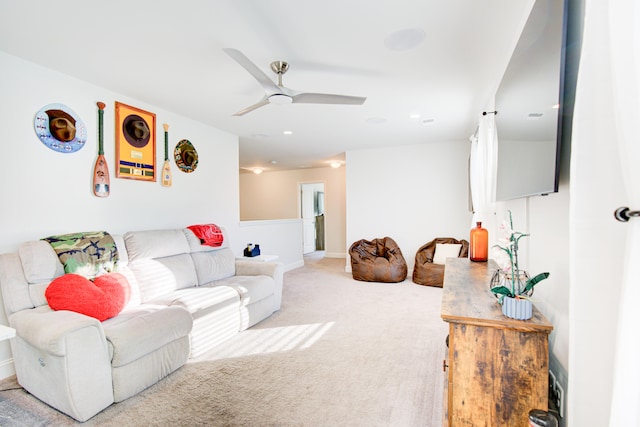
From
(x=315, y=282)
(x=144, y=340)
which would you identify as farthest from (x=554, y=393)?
(x=315, y=282)

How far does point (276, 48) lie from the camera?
7.60 feet

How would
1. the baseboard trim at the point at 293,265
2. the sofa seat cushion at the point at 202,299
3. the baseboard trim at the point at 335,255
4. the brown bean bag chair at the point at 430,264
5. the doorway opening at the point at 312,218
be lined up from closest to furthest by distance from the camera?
the sofa seat cushion at the point at 202,299
the brown bean bag chair at the point at 430,264
the baseboard trim at the point at 293,265
the baseboard trim at the point at 335,255
the doorway opening at the point at 312,218

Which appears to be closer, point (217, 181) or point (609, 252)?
point (609, 252)

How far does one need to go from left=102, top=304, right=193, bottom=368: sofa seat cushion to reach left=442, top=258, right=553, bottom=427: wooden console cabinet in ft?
6.32

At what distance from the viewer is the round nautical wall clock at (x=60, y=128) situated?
2.65 meters

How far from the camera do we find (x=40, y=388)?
201 cm

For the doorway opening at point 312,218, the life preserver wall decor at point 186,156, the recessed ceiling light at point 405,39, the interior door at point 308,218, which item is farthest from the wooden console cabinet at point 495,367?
the interior door at point 308,218

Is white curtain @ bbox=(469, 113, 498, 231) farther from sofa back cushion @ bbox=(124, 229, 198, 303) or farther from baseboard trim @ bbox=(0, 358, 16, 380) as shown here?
baseboard trim @ bbox=(0, 358, 16, 380)

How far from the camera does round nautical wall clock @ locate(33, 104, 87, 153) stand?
8.71ft

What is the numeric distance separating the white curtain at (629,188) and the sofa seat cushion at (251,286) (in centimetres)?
294

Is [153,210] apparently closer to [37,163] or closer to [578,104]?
[37,163]

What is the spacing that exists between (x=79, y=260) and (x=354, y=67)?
2709 millimetres

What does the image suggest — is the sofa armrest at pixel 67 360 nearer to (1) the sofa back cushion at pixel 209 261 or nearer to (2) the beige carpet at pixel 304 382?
(2) the beige carpet at pixel 304 382

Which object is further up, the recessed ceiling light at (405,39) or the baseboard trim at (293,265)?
the recessed ceiling light at (405,39)
